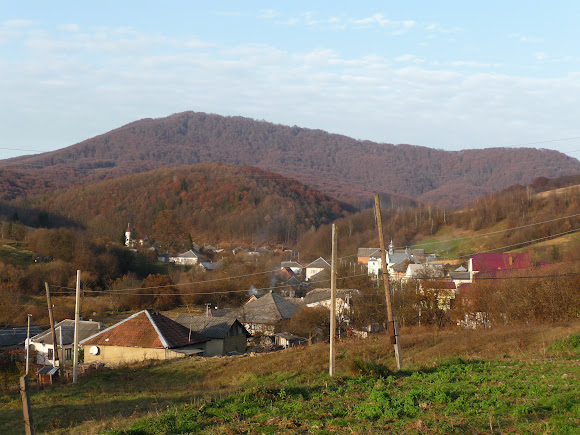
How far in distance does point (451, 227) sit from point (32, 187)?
125m

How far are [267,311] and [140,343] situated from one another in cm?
1517

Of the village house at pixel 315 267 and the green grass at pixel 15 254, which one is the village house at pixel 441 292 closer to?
the village house at pixel 315 267

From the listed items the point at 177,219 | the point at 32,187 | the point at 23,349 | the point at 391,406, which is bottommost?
the point at 23,349

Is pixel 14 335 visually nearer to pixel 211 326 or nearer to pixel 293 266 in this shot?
pixel 211 326

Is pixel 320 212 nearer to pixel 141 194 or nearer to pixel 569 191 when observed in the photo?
pixel 141 194

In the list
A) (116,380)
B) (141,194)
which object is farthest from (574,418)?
(141,194)

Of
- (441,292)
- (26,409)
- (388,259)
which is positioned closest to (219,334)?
(441,292)

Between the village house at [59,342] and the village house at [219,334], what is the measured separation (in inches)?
259

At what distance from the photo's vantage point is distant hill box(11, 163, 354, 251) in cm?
12306

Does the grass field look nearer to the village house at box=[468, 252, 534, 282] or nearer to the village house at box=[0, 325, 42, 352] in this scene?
the village house at box=[0, 325, 42, 352]

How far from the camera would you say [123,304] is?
2112 inches

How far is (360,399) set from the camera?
10234 mm

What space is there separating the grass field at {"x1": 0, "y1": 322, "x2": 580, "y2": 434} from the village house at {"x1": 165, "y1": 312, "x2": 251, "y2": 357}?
Result: 1129 centimetres

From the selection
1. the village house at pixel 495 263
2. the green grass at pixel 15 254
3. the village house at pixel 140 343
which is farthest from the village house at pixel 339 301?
the green grass at pixel 15 254
